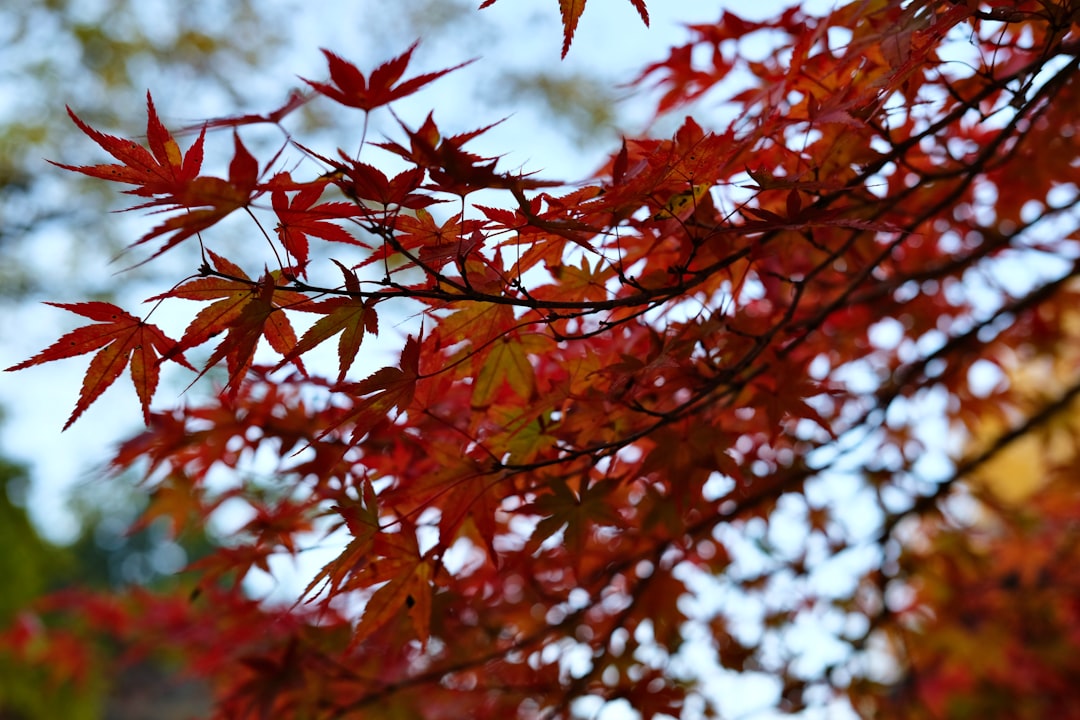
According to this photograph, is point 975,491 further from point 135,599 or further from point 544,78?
point 544,78

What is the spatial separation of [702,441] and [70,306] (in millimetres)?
609

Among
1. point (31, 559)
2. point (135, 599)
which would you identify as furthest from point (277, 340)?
point (31, 559)

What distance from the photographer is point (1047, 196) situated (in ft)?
4.74

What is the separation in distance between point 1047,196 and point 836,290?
39cm

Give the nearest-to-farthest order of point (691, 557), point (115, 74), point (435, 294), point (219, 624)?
point (435, 294), point (691, 557), point (219, 624), point (115, 74)

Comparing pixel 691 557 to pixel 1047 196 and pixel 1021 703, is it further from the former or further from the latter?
pixel 1021 703

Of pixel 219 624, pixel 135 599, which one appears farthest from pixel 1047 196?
pixel 135 599

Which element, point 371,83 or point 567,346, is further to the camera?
point 567,346

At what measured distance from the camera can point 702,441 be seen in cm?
93

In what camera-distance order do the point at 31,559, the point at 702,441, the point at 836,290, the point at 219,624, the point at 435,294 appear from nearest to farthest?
the point at 435,294 → the point at 702,441 → the point at 836,290 → the point at 219,624 → the point at 31,559

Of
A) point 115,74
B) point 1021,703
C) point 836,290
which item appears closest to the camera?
point 836,290

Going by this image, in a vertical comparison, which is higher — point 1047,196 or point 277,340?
point 1047,196

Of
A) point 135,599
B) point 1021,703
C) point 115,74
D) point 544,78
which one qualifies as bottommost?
point 1021,703

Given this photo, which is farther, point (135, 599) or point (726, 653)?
point (135, 599)
